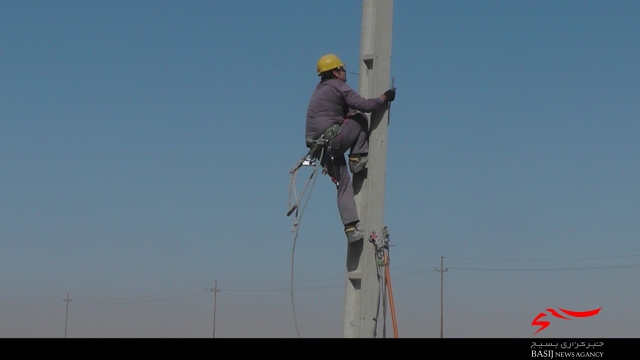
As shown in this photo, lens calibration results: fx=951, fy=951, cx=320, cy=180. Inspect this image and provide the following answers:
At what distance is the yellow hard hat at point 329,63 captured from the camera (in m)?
8.71

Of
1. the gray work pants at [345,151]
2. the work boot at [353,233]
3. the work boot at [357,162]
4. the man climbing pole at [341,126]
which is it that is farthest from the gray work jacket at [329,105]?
the work boot at [353,233]

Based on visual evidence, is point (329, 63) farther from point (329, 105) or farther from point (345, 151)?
point (345, 151)

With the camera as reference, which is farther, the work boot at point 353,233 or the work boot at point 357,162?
the work boot at point 357,162

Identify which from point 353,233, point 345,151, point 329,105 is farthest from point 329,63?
point 353,233

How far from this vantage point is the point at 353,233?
844 cm

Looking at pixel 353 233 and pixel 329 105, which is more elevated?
pixel 329 105

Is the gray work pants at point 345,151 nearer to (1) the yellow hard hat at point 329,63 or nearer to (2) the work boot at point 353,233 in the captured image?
(2) the work boot at point 353,233

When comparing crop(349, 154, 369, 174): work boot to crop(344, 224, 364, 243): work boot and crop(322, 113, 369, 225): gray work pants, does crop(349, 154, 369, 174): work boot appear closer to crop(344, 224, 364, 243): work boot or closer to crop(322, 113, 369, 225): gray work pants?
crop(322, 113, 369, 225): gray work pants

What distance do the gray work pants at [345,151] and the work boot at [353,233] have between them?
0.18 feet

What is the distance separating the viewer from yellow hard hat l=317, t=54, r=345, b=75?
8.71 meters

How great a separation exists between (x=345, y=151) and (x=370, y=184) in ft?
1.42
